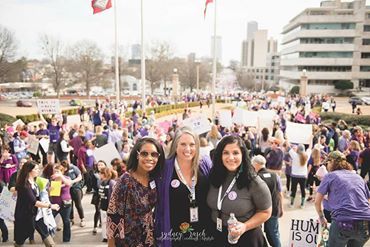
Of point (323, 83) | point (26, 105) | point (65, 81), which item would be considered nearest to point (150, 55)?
point (65, 81)

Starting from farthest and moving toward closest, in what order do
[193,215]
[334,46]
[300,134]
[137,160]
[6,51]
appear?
[334,46]
[6,51]
[300,134]
[137,160]
[193,215]

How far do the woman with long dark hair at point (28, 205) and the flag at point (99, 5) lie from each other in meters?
14.8

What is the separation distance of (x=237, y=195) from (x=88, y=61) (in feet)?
194

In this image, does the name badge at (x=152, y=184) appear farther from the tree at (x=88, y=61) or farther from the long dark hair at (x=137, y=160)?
the tree at (x=88, y=61)

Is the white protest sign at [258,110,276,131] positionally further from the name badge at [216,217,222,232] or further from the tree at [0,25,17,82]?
the tree at [0,25,17,82]

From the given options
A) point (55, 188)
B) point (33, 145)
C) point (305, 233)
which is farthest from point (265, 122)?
point (55, 188)

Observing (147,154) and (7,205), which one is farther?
(7,205)

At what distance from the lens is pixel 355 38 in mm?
70688

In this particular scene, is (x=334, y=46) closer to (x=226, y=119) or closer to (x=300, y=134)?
(x=226, y=119)

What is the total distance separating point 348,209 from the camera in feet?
12.6

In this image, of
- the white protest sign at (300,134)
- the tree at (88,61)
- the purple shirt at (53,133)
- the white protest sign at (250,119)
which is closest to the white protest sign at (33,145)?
the purple shirt at (53,133)

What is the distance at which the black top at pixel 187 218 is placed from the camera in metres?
3.22

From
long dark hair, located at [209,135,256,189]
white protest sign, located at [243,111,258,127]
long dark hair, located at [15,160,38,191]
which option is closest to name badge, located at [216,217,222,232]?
long dark hair, located at [209,135,256,189]

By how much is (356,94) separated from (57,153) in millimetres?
65738
